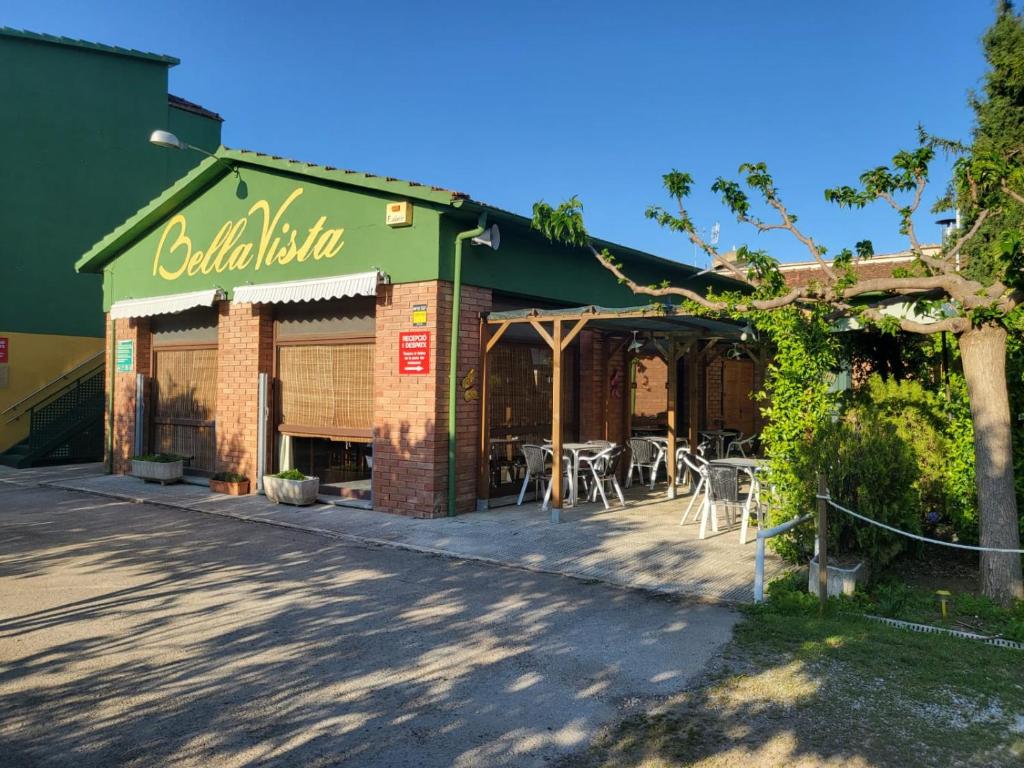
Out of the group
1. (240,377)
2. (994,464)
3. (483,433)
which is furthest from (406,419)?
(994,464)

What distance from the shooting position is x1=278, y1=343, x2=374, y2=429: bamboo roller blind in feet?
34.6

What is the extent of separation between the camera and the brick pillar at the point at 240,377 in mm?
11617

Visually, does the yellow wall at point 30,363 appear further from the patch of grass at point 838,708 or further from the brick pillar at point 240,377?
the patch of grass at point 838,708

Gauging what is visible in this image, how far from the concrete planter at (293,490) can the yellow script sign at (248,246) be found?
10.1 ft

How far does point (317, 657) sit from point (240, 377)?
7.85 metres

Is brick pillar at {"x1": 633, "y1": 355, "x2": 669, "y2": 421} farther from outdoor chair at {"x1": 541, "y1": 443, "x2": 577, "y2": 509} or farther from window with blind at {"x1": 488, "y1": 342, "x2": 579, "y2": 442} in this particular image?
outdoor chair at {"x1": 541, "y1": 443, "x2": 577, "y2": 509}

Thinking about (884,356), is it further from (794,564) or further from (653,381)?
(653,381)

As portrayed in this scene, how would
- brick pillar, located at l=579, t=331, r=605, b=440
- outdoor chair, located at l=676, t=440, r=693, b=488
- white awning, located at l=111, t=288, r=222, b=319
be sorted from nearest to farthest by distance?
1. white awning, located at l=111, t=288, r=222, b=319
2. brick pillar, located at l=579, t=331, r=605, b=440
3. outdoor chair, located at l=676, t=440, r=693, b=488

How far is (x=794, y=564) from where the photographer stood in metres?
7.08

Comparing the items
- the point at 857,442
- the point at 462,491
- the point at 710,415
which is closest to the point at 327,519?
the point at 462,491

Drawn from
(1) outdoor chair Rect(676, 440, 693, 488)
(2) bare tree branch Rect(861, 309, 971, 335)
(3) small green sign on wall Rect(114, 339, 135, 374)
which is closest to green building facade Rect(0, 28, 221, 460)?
(3) small green sign on wall Rect(114, 339, 135, 374)

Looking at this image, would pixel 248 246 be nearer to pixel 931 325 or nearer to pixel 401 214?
pixel 401 214

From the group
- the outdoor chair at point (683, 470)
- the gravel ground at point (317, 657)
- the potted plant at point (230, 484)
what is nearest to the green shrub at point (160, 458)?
the potted plant at point (230, 484)

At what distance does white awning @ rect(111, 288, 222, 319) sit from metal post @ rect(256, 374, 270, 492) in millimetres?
1669
